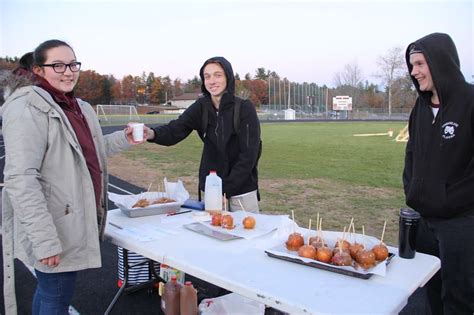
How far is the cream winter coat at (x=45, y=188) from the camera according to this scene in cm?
197

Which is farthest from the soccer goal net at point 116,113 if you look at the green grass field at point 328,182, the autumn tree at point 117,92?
the autumn tree at point 117,92

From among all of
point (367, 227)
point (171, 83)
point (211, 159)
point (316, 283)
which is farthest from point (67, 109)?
point (171, 83)

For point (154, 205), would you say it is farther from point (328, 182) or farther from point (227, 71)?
point (328, 182)

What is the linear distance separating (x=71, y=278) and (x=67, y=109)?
0.95 metres

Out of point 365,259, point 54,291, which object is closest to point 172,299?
point 54,291

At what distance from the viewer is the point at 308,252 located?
6.52 ft

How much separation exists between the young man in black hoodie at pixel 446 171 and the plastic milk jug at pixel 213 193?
1302 millimetres

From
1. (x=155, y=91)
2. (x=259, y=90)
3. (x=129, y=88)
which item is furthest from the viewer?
(x=155, y=91)

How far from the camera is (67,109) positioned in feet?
7.51

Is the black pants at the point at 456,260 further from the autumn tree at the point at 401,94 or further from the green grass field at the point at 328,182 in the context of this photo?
the autumn tree at the point at 401,94

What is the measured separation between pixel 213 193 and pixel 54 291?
122 centimetres

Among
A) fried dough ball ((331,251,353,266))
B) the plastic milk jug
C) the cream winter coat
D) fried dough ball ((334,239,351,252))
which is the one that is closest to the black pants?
fried dough ball ((334,239,351,252))

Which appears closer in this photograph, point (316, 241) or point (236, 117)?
point (316, 241)

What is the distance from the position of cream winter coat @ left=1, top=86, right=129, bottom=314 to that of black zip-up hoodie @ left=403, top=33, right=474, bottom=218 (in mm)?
1943
